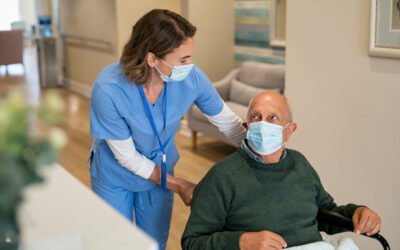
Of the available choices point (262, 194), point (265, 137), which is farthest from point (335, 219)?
point (265, 137)

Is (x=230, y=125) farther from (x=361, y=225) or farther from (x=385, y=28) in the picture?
(x=385, y=28)

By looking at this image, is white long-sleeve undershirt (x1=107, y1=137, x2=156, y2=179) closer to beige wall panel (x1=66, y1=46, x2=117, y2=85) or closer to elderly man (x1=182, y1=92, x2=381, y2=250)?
elderly man (x1=182, y1=92, x2=381, y2=250)

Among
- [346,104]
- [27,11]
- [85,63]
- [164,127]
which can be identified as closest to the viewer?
[164,127]

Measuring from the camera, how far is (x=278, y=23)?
554 centimetres

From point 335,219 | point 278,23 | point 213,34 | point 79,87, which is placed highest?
point 278,23

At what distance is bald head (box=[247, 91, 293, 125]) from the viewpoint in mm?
1937

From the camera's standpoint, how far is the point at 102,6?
25.1 feet

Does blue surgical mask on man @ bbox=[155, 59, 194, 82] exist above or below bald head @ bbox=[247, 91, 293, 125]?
above

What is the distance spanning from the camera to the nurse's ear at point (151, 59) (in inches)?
76.3

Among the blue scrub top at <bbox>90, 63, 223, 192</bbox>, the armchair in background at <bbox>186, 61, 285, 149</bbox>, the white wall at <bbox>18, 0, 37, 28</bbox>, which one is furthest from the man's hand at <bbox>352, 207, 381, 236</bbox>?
the white wall at <bbox>18, 0, 37, 28</bbox>

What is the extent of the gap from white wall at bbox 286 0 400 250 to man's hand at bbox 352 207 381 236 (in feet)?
2.07

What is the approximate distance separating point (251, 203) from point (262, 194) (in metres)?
0.05

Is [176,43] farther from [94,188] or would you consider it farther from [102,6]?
[102,6]

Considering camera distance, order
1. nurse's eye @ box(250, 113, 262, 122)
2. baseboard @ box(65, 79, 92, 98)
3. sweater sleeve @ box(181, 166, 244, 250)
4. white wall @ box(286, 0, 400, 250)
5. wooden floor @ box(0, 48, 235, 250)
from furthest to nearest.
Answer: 1. baseboard @ box(65, 79, 92, 98)
2. wooden floor @ box(0, 48, 235, 250)
3. white wall @ box(286, 0, 400, 250)
4. nurse's eye @ box(250, 113, 262, 122)
5. sweater sleeve @ box(181, 166, 244, 250)
